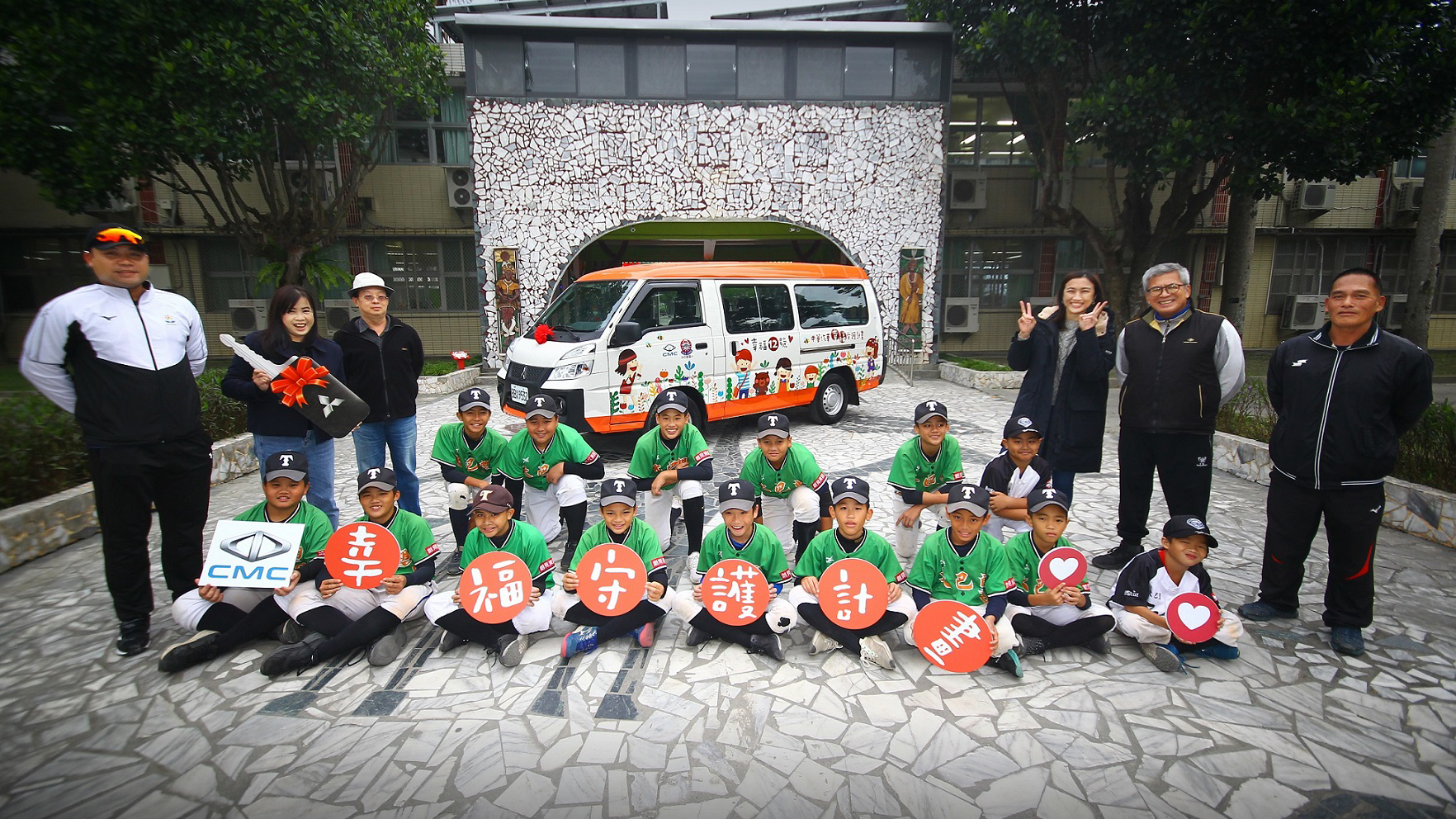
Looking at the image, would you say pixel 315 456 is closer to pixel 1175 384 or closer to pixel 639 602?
pixel 639 602

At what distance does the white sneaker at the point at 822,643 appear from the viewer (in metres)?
3.26

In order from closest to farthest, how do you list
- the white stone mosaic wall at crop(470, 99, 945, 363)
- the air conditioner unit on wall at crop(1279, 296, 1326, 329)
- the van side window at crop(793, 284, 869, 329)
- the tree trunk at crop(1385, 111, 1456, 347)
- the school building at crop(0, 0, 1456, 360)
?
1. the van side window at crop(793, 284, 869, 329)
2. the tree trunk at crop(1385, 111, 1456, 347)
3. the school building at crop(0, 0, 1456, 360)
4. the white stone mosaic wall at crop(470, 99, 945, 363)
5. the air conditioner unit on wall at crop(1279, 296, 1326, 329)

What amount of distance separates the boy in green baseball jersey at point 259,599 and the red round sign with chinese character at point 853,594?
106 inches

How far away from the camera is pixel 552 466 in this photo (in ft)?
14.9

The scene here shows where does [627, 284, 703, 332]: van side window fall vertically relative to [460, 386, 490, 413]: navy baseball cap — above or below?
above

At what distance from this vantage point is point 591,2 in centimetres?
1517

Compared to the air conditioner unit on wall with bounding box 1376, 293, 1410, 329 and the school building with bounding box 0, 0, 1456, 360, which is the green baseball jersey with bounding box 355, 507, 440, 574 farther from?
the air conditioner unit on wall with bounding box 1376, 293, 1410, 329

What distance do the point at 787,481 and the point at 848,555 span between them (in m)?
1.02

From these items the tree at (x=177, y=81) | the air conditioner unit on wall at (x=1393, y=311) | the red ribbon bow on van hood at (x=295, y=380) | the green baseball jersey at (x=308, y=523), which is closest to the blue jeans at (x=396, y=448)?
the red ribbon bow on van hood at (x=295, y=380)

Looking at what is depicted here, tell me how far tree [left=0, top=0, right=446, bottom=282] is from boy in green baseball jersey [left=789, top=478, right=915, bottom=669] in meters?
9.85

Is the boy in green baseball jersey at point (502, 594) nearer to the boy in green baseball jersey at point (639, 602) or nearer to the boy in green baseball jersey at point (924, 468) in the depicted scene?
the boy in green baseball jersey at point (639, 602)

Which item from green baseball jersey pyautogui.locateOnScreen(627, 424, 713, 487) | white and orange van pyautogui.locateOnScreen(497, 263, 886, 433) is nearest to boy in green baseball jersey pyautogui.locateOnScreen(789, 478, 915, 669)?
green baseball jersey pyautogui.locateOnScreen(627, 424, 713, 487)

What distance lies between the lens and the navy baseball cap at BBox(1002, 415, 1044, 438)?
12.9 ft

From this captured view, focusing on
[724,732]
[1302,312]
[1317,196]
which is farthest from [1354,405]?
[1302,312]
